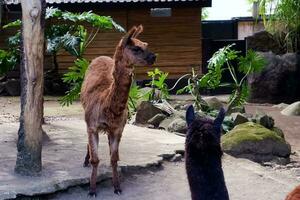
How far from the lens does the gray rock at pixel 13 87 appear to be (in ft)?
60.2

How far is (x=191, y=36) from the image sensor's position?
19.7 metres

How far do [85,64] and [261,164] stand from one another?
3.57 meters

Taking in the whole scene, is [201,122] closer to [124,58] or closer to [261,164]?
[124,58]

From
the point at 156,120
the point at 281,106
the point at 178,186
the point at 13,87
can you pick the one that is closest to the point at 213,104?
the point at 156,120

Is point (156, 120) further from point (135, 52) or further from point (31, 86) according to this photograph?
point (135, 52)

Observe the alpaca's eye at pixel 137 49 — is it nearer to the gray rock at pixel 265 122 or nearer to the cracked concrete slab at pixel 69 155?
the cracked concrete slab at pixel 69 155

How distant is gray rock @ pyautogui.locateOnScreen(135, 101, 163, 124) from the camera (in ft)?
38.8

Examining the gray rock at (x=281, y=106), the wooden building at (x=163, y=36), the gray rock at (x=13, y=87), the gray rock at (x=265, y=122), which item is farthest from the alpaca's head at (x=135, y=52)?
the wooden building at (x=163, y=36)

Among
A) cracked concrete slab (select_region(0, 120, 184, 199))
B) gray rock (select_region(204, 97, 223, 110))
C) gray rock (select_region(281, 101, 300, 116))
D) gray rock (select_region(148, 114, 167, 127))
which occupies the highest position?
cracked concrete slab (select_region(0, 120, 184, 199))

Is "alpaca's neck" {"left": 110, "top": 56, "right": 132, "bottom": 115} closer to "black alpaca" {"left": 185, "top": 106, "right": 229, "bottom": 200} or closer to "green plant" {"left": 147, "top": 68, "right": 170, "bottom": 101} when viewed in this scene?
"black alpaca" {"left": 185, "top": 106, "right": 229, "bottom": 200}

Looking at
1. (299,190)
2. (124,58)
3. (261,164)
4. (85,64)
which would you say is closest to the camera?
(299,190)

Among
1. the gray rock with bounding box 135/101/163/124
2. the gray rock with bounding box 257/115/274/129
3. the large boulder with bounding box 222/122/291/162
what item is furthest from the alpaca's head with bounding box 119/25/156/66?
the gray rock with bounding box 135/101/163/124

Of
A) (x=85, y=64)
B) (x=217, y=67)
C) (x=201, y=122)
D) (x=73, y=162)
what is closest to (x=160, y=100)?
(x=217, y=67)

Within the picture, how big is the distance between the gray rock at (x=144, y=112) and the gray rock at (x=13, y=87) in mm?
7478
